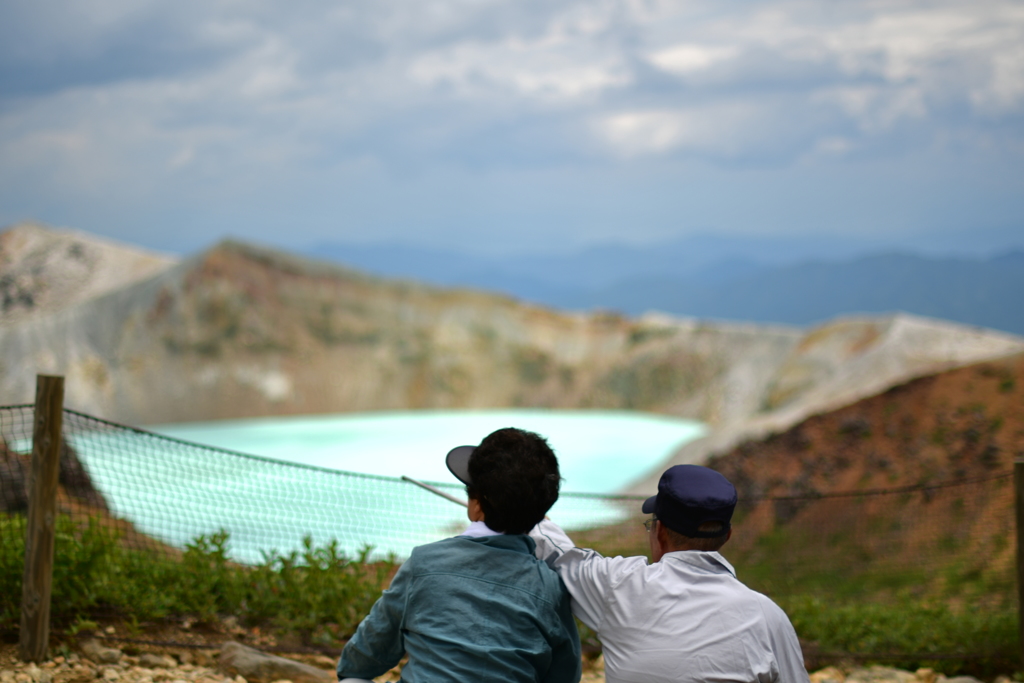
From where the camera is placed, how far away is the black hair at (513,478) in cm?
220

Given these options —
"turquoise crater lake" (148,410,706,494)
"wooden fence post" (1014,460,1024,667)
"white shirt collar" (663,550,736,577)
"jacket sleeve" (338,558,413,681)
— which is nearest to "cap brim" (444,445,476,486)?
"jacket sleeve" (338,558,413,681)

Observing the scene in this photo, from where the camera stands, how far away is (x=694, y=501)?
7.07 ft

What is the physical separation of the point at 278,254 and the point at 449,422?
8502 mm

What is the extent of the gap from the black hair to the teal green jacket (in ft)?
0.19

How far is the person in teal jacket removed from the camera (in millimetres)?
2150

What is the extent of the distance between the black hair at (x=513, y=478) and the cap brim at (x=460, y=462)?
0.16ft

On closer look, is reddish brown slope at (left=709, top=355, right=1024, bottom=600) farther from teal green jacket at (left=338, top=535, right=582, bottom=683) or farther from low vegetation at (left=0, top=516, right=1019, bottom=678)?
teal green jacket at (left=338, top=535, right=582, bottom=683)

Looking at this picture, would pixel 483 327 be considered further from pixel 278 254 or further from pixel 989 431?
pixel 989 431

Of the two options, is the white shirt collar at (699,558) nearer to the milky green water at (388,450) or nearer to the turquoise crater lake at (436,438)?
the milky green water at (388,450)

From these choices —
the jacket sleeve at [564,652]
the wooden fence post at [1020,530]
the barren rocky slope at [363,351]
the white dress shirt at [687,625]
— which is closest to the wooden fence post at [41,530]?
the jacket sleeve at [564,652]

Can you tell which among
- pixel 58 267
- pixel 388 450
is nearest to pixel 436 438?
pixel 388 450

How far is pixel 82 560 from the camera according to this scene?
4.05 m

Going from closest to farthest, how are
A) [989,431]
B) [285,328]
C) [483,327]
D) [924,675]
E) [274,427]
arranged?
[924,675] < [989,431] < [274,427] < [285,328] < [483,327]

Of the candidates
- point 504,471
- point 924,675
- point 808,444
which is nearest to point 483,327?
point 808,444
